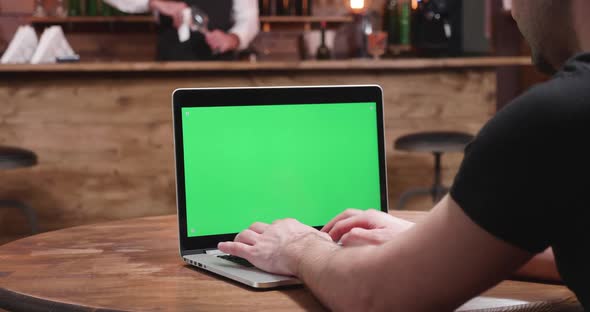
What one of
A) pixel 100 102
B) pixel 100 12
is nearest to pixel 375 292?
pixel 100 102

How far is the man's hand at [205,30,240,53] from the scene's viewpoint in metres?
4.30

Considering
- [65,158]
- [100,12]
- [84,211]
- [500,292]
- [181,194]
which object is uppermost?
[100,12]

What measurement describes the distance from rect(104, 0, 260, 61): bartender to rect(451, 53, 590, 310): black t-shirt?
3633mm

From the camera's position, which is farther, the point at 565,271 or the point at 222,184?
the point at 222,184

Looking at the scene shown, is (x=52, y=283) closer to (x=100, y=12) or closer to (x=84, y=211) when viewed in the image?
(x=84, y=211)

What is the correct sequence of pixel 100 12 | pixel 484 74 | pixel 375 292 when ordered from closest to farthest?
1. pixel 375 292
2. pixel 484 74
3. pixel 100 12

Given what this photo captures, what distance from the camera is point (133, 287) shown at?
3.47 ft

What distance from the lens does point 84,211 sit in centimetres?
373

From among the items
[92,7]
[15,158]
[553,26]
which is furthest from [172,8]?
[553,26]

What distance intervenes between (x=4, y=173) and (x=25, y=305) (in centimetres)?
284

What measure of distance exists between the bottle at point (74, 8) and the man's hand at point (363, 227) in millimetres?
5073

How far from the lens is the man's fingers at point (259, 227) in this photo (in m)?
1.16

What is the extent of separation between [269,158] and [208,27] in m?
3.47

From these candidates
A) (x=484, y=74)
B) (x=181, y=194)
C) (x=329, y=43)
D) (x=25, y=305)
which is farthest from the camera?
(x=329, y=43)
